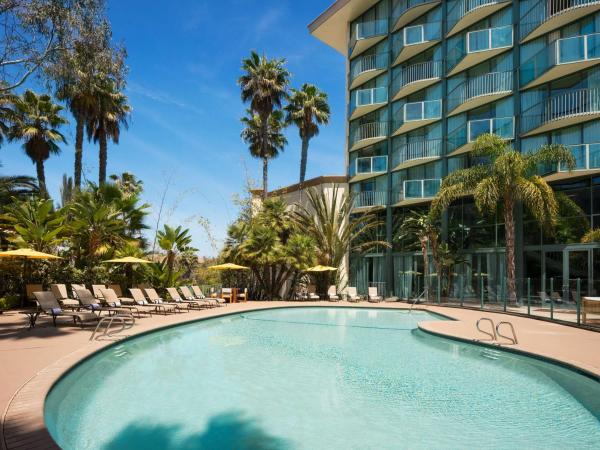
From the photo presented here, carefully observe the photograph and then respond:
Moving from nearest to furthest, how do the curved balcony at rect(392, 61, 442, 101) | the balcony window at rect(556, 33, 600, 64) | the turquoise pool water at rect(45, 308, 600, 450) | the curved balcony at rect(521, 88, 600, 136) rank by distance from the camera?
the turquoise pool water at rect(45, 308, 600, 450), the curved balcony at rect(521, 88, 600, 136), the balcony window at rect(556, 33, 600, 64), the curved balcony at rect(392, 61, 442, 101)

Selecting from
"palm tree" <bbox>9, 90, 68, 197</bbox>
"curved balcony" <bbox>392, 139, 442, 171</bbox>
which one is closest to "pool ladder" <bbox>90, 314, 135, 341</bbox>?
"palm tree" <bbox>9, 90, 68, 197</bbox>

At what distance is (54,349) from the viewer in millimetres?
8859

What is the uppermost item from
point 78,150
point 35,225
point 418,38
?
point 418,38

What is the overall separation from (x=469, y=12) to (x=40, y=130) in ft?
84.8

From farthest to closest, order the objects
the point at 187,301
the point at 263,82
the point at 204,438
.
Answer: the point at 263,82
the point at 187,301
the point at 204,438

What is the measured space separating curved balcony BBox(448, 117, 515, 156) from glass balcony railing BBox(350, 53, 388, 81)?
7939 mm

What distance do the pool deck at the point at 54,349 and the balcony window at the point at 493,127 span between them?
33.3 ft

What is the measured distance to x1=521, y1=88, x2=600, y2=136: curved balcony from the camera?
19.3 meters

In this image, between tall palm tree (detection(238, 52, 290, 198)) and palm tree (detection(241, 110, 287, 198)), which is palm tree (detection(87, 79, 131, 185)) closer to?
tall palm tree (detection(238, 52, 290, 198))

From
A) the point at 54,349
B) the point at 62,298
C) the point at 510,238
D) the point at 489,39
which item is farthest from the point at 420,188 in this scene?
the point at 54,349

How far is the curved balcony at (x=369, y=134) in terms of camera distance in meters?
29.0

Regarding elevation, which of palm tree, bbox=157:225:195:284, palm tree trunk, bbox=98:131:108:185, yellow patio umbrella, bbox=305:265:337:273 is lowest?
yellow patio umbrella, bbox=305:265:337:273

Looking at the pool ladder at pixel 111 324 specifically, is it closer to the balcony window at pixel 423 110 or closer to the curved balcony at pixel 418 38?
the balcony window at pixel 423 110

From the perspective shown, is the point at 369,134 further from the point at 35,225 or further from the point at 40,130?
the point at 40,130
